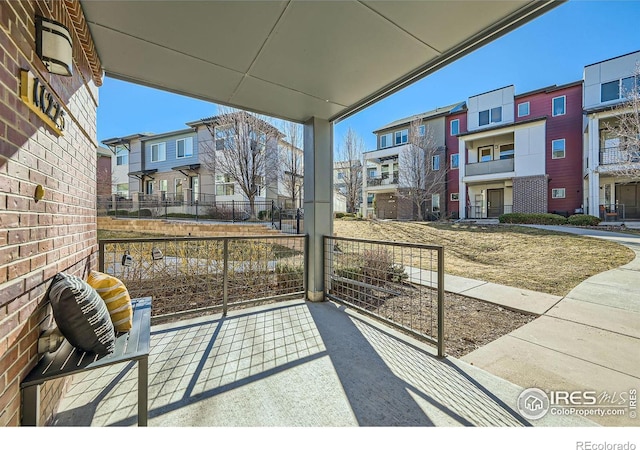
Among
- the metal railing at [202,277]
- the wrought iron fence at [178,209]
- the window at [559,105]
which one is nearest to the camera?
the metal railing at [202,277]

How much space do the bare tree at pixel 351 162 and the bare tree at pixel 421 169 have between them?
3315mm

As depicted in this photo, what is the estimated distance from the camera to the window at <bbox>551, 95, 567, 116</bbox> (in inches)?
544

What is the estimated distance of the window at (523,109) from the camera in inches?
591

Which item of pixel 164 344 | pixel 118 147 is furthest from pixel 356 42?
pixel 118 147

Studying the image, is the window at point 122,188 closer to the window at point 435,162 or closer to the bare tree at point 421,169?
the bare tree at point 421,169

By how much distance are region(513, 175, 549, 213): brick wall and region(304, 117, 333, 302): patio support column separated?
1488cm

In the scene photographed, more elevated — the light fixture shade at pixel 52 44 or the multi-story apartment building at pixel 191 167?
the multi-story apartment building at pixel 191 167

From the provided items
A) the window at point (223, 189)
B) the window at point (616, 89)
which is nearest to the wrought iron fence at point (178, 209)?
the window at point (223, 189)

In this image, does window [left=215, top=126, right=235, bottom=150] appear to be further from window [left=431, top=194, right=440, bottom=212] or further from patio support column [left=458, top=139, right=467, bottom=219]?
patio support column [left=458, top=139, right=467, bottom=219]

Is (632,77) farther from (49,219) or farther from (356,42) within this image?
(49,219)

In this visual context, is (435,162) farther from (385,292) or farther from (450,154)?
(385,292)

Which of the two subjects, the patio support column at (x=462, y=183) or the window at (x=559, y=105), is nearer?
the window at (x=559, y=105)

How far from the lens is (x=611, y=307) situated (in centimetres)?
330
